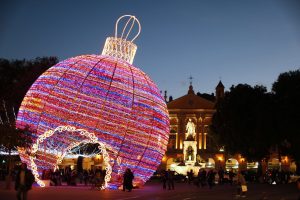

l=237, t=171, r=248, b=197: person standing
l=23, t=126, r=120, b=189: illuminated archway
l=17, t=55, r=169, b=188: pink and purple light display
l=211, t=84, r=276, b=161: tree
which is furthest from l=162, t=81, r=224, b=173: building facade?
l=237, t=171, r=248, b=197: person standing

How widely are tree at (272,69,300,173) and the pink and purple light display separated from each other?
21.2 meters

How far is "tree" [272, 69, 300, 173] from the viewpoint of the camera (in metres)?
42.8

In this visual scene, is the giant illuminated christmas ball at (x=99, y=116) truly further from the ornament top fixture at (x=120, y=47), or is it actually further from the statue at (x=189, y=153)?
the statue at (x=189, y=153)

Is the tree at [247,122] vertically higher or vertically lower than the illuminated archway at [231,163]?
higher

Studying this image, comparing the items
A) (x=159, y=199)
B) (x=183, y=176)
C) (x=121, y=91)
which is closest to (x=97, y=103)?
(x=121, y=91)

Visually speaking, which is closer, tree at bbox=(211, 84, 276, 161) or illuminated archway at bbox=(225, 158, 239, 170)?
tree at bbox=(211, 84, 276, 161)

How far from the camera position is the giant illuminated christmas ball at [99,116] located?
22.9m

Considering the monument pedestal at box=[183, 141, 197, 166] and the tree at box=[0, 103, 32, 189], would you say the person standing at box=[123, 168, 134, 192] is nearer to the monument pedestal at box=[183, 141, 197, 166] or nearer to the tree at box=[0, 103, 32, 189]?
the tree at box=[0, 103, 32, 189]

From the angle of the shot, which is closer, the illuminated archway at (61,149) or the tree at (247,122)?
the illuminated archway at (61,149)

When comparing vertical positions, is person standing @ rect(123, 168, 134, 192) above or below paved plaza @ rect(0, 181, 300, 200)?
above

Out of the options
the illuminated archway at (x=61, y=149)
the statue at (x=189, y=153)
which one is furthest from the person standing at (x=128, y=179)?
the statue at (x=189, y=153)

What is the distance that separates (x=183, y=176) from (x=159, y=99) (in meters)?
19.1

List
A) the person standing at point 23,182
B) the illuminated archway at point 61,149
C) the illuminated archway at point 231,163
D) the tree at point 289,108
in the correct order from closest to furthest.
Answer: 1. the person standing at point 23,182
2. the illuminated archway at point 61,149
3. the tree at point 289,108
4. the illuminated archway at point 231,163

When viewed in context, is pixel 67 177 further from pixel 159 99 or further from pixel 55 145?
pixel 159 99
